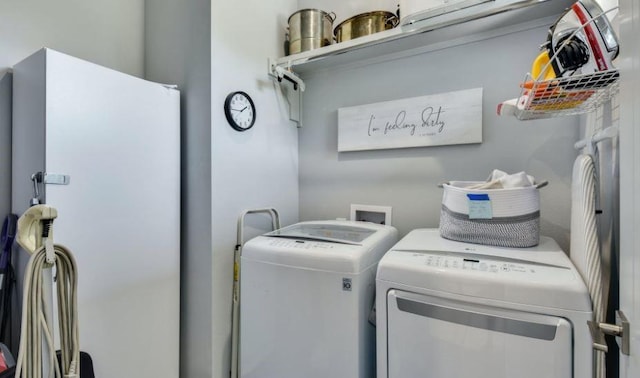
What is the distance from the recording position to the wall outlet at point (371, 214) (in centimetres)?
183

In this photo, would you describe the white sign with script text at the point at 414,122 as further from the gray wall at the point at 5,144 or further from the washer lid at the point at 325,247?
the gray wall at the point at 5,144

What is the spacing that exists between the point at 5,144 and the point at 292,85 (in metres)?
1.53

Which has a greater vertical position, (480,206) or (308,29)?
(308,29)

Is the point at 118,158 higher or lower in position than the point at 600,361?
higher

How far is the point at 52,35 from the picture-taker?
1.40 metres

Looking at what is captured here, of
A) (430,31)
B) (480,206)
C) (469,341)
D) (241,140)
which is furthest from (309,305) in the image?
(430,31)

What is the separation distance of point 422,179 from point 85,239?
1705 millimetres

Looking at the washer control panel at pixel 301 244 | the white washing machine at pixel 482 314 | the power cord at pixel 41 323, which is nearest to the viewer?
the power cord at pixel 41 323

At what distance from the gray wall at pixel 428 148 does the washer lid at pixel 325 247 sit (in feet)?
1.23

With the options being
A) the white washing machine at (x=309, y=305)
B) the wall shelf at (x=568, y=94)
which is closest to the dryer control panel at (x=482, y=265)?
the white washing machine at (x=309, y=305)

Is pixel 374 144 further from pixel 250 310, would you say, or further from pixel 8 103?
pixel 8 103

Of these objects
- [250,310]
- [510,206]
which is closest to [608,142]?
[510,206]

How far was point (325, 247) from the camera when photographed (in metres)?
1.24

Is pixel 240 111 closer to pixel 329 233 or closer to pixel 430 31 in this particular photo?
pixel 329 233
